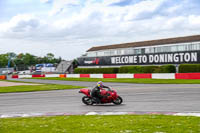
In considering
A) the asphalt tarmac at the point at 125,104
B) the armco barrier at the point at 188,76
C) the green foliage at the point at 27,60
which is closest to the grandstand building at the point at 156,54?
the armco barrier at the point at 188,76

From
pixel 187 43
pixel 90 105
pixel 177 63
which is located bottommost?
pixel 90 105

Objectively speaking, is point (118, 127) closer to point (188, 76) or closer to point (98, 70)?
point (188, 76)

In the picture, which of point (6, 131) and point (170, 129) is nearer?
point (170, 129)

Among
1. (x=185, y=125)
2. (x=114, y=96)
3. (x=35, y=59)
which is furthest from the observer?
(x=35, y=59)

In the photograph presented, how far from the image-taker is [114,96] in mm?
14016

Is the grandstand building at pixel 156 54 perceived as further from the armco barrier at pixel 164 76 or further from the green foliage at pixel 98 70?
the armco barrier at pixel 164 76

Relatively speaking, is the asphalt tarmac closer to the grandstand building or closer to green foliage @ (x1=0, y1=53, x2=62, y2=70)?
the grandstand building

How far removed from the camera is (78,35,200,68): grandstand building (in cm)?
4369

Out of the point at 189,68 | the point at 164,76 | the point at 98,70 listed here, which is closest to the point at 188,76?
the point at 164,76

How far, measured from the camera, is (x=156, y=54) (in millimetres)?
47812

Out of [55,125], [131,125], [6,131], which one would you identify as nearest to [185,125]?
[131,125]

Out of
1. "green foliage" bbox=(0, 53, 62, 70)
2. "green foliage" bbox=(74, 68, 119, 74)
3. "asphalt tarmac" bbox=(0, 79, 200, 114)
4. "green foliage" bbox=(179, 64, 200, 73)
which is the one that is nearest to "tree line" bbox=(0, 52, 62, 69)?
"green foliage" bbox=(0, 53, 62, 70)

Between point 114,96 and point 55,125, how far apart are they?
18.8ft

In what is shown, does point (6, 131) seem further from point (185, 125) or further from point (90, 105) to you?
point (90, 105)
